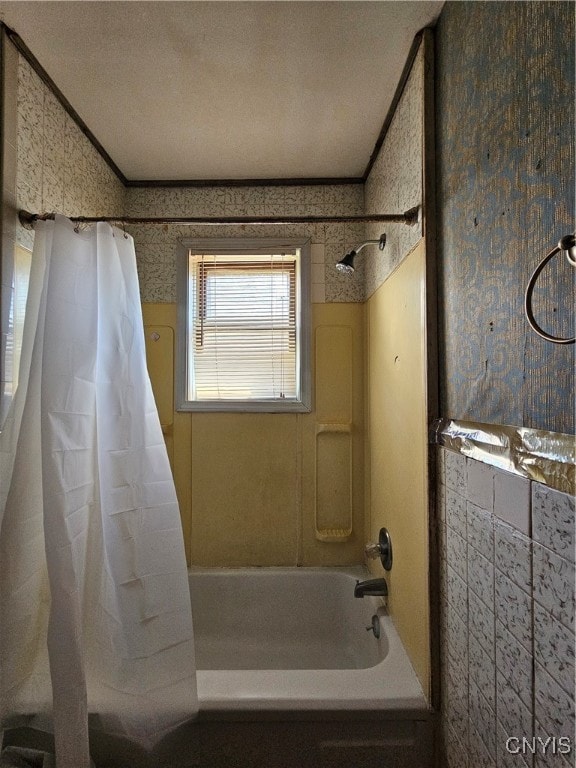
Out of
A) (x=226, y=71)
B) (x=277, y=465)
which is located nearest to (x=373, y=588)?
(x=277, y=465)

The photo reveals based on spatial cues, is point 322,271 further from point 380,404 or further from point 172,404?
point 172,404

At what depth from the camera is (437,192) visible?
1171 millimetres

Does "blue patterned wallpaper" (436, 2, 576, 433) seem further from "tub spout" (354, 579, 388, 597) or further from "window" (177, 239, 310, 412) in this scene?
"window" (177, 239, 310, 412)

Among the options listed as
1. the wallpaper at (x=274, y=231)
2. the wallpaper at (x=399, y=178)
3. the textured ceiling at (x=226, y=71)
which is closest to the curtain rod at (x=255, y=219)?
the wallpaper at (x=399, y=178)

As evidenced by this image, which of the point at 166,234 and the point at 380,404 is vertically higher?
the point at 166,234

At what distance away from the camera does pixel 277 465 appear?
204 cm

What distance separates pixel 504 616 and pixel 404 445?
2.10 ft

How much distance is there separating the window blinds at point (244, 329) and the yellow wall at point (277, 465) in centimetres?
12

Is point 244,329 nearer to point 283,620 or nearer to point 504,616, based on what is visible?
point 283,620

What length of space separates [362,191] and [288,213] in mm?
384

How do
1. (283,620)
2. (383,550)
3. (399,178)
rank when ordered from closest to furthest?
1. (399,178)
2. (383,550)
3. (283,620)

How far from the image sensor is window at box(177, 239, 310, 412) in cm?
206

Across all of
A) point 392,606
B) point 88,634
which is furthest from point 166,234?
point 392,606

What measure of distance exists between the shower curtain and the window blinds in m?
0.84
